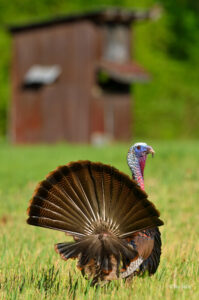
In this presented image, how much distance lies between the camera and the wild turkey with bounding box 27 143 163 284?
4504 millimetres

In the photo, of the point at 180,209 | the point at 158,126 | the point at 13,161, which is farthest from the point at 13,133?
the point at 180,209

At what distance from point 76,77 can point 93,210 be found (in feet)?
98.9

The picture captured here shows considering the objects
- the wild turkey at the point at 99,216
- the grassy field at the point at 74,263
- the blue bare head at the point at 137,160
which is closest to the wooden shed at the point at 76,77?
the grassy field at the point at 74,263

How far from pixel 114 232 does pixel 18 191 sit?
7.91 m

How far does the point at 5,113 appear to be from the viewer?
50.2 metres

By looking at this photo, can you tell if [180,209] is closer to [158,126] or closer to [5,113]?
[158,126]

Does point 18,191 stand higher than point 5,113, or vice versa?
point 5,113

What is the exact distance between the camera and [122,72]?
3381cm

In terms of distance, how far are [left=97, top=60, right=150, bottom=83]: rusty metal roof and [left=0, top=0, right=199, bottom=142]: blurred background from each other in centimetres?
824

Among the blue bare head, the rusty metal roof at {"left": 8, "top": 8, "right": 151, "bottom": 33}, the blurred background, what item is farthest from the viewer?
the blurred background

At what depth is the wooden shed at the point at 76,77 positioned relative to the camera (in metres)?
34.0

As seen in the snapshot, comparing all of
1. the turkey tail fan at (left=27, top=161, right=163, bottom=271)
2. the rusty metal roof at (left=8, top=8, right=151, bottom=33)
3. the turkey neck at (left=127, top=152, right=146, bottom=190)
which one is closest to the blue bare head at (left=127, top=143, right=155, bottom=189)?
the turkey neck at (left=127, top=152, right=146, bottom=190)

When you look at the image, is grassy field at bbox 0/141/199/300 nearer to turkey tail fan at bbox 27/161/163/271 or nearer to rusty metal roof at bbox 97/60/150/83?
turkey tail fan at bbox 27/161/163/271

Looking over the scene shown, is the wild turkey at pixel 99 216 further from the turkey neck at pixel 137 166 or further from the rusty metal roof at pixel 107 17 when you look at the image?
the rusty metal roof at pixel 107 17
